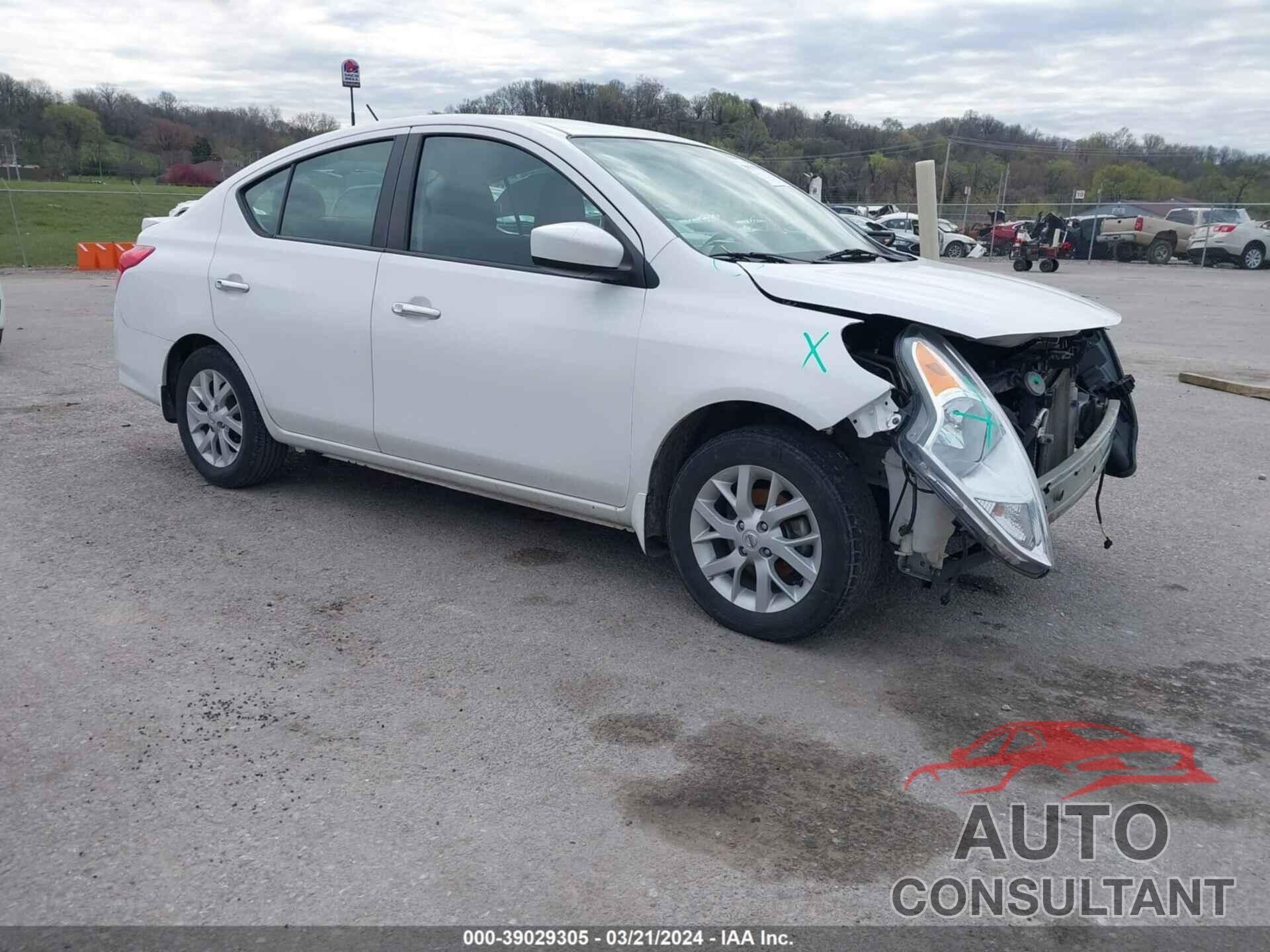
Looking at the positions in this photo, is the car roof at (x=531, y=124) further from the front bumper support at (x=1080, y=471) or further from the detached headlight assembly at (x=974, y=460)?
the front bumper support at (x=1080, y=471)

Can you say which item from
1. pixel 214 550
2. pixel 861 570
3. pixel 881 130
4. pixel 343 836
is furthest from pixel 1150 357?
pixel 881 130

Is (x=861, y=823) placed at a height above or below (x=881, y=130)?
below

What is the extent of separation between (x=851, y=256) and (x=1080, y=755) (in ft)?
7.47

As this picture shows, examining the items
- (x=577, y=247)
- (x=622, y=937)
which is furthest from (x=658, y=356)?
(x=622, y=937)

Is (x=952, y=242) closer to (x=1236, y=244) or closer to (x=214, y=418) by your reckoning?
(x=1236, y=244)

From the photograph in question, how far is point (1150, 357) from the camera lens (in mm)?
11227

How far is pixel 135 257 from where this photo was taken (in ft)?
18.9

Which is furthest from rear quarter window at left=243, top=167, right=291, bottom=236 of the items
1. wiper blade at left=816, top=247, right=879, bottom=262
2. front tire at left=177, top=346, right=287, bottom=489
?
wiper blade at left=816, top=247, right=879, bottom=262

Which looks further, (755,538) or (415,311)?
(415,311)

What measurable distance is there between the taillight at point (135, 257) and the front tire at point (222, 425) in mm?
626

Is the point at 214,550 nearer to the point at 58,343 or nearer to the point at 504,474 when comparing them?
the point at 504,474

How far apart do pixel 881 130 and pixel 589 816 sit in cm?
9757

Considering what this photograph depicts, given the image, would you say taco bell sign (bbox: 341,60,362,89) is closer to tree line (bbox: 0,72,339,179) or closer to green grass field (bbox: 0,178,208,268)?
green grass field (bbox: 0,178,208,268)

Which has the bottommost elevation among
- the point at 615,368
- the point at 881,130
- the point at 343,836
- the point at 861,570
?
the point at 343,836
